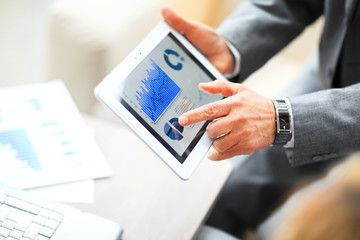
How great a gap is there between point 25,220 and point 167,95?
297 millimetres

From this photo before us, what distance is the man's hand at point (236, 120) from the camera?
734 millimetres

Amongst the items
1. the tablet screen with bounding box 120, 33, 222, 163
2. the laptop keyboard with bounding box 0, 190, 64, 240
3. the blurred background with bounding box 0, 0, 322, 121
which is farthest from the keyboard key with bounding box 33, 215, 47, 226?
the blurred background with bounding box 0, 0, 322, 121

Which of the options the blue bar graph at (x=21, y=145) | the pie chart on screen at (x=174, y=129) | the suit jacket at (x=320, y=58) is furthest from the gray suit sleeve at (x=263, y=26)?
the blue bar graph at (x=21, y=145)

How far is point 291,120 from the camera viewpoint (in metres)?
0.78

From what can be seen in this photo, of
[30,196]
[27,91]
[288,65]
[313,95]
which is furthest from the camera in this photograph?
[288,65]

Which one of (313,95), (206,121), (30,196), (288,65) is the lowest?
(288,65)

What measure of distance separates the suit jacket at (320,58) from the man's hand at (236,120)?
0.20 ft

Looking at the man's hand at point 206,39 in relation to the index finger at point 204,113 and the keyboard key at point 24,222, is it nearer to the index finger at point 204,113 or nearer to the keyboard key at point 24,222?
the index finger at point 204,113

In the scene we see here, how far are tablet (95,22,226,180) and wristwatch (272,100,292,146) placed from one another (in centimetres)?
12

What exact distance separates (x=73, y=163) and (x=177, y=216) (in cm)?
22

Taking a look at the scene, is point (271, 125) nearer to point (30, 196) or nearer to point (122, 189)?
point (122, 189)

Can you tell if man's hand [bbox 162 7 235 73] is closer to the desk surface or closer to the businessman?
the businessman

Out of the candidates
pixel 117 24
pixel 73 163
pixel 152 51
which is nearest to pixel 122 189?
pixel 73 163

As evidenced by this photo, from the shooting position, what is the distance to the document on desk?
784mm
